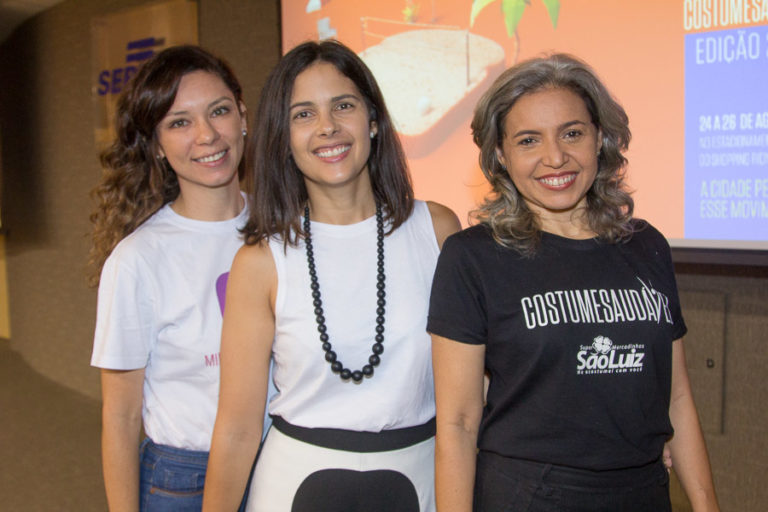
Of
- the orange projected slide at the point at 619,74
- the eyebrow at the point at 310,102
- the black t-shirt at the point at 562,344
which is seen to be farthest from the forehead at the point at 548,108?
the orange projected slide at the point at 619,74

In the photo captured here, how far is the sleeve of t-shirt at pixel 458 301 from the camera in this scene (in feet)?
4.19

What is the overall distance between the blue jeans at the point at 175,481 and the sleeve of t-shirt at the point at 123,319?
0.23 meters

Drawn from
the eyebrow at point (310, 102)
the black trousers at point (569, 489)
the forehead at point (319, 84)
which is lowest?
the black trousers at point (569, 489)

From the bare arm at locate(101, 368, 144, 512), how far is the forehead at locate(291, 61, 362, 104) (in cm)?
75

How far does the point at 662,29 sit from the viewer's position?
92.3 inches

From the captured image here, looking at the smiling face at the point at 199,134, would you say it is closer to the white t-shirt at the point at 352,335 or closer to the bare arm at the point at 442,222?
the white t-shirt at the point at 352,335

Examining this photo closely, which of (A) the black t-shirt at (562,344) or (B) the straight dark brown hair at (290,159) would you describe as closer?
(A) the black t-shirt at (562,344)

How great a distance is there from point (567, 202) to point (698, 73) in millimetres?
1289

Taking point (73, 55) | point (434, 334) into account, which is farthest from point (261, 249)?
point (73, 55)

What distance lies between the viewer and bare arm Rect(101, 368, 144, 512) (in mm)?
1556

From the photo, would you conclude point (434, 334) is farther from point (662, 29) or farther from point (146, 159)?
point (662, 29)

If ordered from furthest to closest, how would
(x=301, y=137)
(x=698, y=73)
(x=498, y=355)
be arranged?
(x=698, y=73)
(x=301, y=137)
(x=498, y=355)

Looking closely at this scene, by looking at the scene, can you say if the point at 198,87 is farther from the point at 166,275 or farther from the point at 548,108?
the point at 548,108

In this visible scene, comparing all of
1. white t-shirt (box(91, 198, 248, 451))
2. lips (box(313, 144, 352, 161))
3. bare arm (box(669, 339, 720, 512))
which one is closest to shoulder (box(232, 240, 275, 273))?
white t-shirt (box(91, 198, 248, 451))
